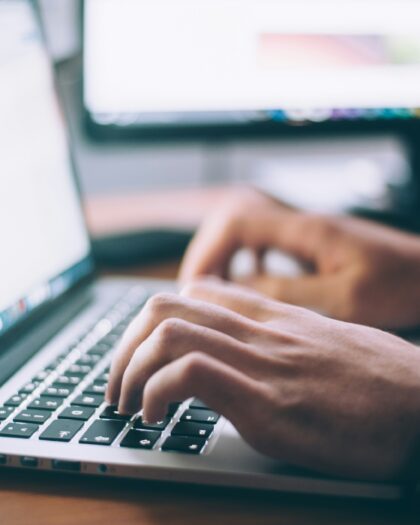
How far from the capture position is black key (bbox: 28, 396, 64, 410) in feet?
1.41

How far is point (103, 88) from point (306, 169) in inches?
16.3

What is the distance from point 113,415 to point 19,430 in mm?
54

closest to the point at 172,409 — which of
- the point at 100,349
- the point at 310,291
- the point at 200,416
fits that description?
the point at 200,416

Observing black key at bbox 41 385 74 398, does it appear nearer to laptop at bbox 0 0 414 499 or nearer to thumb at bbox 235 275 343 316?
laptop at bbox 0 0 414 499

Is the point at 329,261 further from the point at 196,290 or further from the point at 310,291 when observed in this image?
the point at 196,290

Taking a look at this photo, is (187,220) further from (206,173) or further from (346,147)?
(346,147)

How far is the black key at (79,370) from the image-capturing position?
487mm

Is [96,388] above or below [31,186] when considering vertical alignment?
below

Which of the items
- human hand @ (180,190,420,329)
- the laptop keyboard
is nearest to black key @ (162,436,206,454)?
the laptop keyboard

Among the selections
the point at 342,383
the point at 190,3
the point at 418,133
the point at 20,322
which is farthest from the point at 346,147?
the point at 342,383

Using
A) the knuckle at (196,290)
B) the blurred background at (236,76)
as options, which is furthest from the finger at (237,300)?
the blurred background at (236,76)

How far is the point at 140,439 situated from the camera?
393 mm

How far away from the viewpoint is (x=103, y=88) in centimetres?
85

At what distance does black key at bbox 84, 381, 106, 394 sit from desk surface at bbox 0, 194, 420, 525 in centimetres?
7
